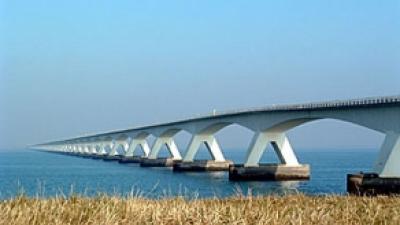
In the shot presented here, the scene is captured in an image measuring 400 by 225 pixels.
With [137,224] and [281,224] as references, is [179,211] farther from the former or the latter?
[281,224]

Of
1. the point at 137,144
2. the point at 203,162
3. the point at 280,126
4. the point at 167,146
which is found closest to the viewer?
the point at 280,126

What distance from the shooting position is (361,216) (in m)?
11.6

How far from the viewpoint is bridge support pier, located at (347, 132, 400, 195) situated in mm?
43094

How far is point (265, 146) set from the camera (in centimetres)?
6888

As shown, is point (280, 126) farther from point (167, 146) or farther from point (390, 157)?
point (167, 146)

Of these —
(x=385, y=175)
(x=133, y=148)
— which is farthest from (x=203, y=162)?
(x=385, y=175)

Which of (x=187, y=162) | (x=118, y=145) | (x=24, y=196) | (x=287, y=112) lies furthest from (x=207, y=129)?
(x=24, y=196)

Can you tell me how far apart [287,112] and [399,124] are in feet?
61.0

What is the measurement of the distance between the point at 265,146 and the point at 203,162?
21.4 meters

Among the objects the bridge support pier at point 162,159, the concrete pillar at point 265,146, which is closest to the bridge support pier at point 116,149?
the bridge support pier at point 162,159

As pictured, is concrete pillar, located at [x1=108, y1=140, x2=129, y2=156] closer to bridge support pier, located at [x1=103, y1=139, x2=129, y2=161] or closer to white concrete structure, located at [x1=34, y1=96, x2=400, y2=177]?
bridge support pier, located at [x1=103, y1=139, x2=129, y2=161]

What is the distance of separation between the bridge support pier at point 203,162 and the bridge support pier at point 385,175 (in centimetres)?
4282

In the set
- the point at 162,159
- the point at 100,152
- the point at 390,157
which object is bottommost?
the point at 390,157

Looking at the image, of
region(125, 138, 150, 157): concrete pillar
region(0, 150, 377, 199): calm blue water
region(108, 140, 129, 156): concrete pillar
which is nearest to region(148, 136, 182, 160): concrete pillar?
region(125, 138, 150, 157): concrete pillar
